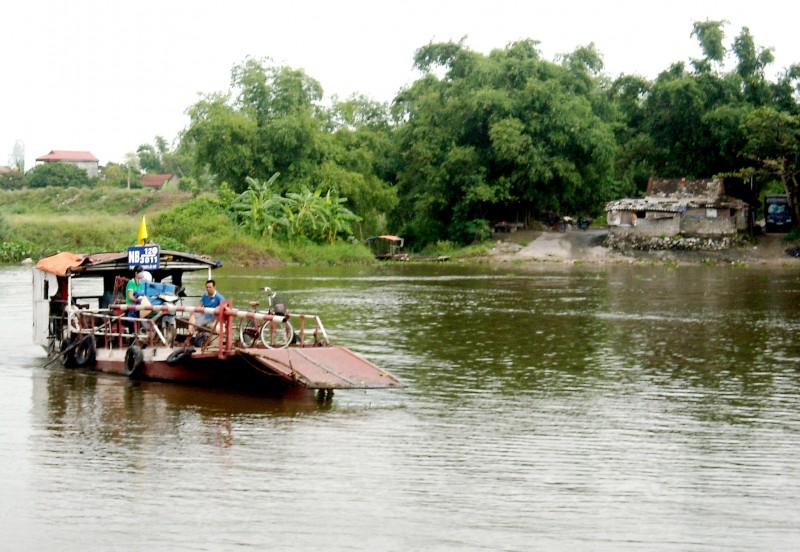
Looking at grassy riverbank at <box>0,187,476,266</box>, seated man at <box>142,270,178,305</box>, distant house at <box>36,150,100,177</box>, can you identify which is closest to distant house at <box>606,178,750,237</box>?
grassy riverbank at <box>0,187,476,266</box>

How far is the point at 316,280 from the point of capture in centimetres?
4159

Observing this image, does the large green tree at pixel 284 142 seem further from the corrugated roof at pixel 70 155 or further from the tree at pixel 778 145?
the corrugated roof at pixel 70 155

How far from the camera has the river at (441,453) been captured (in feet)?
29.1

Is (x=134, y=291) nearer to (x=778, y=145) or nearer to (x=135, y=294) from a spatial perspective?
(x=135, y=294)

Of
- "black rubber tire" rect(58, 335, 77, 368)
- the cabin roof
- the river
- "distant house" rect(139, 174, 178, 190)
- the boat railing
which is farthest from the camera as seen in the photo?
"distant house" rect(139, 174, 178, 190)

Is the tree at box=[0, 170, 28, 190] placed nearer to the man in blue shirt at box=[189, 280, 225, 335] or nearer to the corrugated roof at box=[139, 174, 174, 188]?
the corrugated roof at box=[139, 174, 174, 188]

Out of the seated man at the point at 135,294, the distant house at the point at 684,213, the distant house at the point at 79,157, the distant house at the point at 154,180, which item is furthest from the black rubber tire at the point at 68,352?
the distant house at the point at 79,157

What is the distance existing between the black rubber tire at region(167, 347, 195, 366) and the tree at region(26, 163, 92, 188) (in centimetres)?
7103

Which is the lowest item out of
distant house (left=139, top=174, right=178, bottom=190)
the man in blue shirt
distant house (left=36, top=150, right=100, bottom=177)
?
the man in blue shirt

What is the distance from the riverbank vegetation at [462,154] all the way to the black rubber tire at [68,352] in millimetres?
33457

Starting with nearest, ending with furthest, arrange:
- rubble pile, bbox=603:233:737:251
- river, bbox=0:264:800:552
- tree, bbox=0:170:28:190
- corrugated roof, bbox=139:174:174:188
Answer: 1. river, bbox=0:264:800:552
2. rubble pile, bbox=603:233:737:251
3. tree, bbox=0:170:28:190
4. corrugated roof, bbox=139:174:174:188

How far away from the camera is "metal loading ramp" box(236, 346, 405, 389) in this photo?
1377 centimetres

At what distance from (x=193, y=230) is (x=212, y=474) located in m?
43.5

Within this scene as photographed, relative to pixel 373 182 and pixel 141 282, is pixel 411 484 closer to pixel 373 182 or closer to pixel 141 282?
pixel 141 282
